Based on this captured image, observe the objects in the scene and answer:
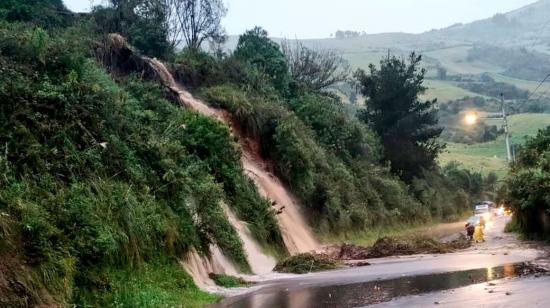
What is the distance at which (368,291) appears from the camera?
51.4 ft

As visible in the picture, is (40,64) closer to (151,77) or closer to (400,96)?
(151,77)

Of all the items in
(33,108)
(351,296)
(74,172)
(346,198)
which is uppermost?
(33,108)

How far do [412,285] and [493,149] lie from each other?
102 metres

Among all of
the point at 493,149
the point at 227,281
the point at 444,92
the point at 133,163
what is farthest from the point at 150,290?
the point at 444,92

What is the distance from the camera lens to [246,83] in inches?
1527

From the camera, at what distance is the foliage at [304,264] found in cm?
2289

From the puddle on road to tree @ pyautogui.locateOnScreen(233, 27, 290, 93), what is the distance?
27.2 meters

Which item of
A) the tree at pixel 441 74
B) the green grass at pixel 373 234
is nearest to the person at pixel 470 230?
the green grass at pixel 373 234

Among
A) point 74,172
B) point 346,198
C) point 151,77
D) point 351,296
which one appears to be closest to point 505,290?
point 351,296

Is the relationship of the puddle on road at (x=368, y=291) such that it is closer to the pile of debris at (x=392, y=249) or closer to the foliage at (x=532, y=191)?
the foliage at (x=532, y=191)

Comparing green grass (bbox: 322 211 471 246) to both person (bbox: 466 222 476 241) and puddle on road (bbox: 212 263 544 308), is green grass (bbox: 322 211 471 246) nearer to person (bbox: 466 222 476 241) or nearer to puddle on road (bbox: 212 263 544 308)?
person (bbox: 466 222 476 241)

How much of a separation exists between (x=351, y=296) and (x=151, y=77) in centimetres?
1968

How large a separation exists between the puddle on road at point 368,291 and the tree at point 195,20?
3040cm

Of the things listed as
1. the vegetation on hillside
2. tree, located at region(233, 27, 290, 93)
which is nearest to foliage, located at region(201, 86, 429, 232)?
the vegetation on hillside
